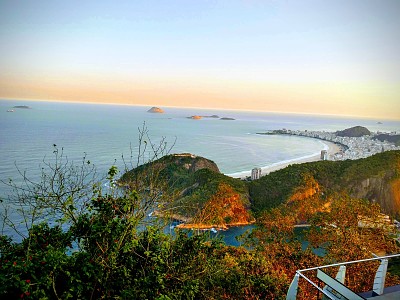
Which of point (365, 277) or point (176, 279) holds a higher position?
point (176, 279)

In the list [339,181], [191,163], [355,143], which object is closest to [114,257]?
[339,181]

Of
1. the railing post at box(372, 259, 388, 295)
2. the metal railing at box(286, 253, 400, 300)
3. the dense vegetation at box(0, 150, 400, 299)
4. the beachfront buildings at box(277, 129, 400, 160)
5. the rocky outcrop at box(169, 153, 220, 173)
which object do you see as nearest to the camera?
the metal railing at box(286, 253, 400, 300)

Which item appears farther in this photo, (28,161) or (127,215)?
→ (28,161)

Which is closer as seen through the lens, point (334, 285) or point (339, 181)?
point (334, 285)

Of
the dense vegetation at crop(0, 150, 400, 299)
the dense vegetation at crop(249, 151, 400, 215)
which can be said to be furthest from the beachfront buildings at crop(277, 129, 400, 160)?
the dense vegetation at crop(0, 150, 400, 299)

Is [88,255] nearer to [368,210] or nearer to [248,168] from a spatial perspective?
[368,210]

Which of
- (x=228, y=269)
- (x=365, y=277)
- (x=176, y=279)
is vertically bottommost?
(x=365, y=277)

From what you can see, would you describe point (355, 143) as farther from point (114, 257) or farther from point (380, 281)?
point (114, 257)

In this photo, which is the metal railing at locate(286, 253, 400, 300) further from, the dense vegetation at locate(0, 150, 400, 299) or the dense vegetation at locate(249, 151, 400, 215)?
the dense vegetation at locate(249, 151, 400, 215)

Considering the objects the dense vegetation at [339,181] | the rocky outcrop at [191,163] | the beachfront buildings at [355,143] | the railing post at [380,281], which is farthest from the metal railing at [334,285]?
the beachfront buildings at [355,143]

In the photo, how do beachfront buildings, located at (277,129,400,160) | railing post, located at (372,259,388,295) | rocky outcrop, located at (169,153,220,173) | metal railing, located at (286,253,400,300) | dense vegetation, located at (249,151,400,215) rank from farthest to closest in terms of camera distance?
1. beachfront buildings, located at (277,129,400,160)
2. rocky outcrop, located at (169,153,220,173)
3. dense vegetation, located at (249,151,400,215)
4. railing post, located at (372,259,388,295)
5. metal railing, located at (286,253,400,300)

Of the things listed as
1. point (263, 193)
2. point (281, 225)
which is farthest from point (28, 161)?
point (281, 225)
